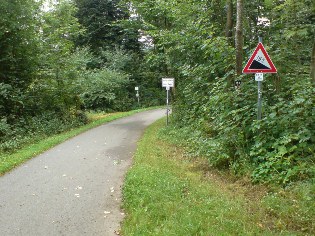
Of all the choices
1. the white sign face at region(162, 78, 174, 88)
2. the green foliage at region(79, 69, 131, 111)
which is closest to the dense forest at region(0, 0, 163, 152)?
the green foliage at region(79, 69, 131, 111)

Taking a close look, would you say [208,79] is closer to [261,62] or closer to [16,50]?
[261,62]

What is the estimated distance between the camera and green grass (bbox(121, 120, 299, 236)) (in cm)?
436

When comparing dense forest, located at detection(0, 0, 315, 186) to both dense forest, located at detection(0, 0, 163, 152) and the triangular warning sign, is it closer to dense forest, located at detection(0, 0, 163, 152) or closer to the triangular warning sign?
dense forest, located at detection(0, 0, 163, 152)

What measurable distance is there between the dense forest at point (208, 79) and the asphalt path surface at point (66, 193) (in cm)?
265

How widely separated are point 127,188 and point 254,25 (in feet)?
27.3

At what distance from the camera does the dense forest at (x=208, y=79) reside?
628cm

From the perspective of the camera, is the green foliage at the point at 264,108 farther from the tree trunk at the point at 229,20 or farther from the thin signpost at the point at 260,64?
the thin signpost at the point at 260,64

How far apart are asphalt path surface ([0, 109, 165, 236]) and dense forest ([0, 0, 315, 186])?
265 cm

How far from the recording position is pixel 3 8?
13312 mm

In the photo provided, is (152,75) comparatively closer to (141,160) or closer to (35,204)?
(141,160)

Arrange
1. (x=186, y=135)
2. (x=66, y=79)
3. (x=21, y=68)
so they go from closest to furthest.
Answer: (x=186, y=135) < (x=21, y=68) < (x=66, y=79)

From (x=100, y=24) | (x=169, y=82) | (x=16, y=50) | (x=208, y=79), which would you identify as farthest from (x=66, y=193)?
(x=100, y=24)

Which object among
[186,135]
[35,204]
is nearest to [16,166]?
[35,204]

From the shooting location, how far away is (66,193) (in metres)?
6.40
